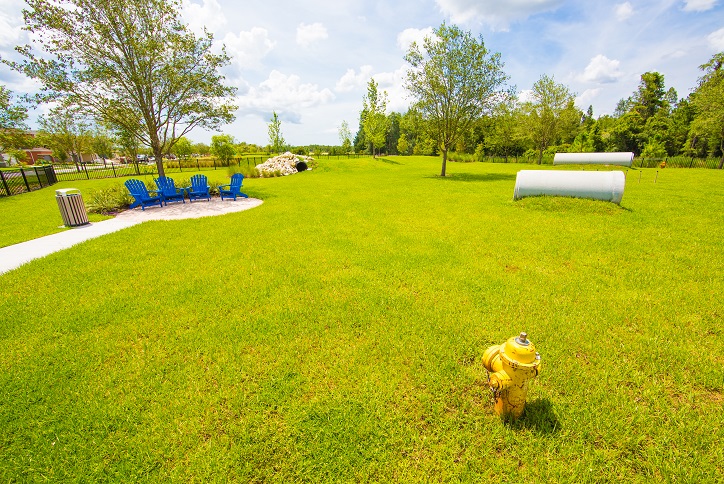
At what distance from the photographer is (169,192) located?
37.9 feet

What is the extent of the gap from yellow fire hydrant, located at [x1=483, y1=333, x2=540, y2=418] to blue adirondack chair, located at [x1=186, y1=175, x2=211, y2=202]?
13.1 metres

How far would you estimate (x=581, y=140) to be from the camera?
138 ft

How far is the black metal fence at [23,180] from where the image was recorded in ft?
52.0

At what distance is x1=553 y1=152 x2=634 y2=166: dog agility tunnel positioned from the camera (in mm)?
23733

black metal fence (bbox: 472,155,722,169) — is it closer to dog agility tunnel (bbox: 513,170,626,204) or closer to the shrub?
dog agility tunnel (bbox: 513,170,626,204)

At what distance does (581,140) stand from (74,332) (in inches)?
2174

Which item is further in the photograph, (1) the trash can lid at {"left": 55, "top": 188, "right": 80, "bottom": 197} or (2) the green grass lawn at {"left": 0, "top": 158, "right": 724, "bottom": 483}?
(1) the trash can lid at {"left": 55, "top": 188, "right": 80, "bottom": 197}

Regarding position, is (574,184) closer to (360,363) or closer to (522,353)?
(522,353)

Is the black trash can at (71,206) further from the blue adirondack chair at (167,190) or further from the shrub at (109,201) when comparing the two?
the blue adirondack chair at (167,190)

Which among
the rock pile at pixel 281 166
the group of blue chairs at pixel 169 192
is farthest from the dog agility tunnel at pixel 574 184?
the rock pile at pixel 281 166

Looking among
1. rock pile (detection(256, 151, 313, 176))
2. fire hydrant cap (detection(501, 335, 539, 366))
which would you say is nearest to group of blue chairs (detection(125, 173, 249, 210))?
rock pile (detection(256, 151, 313, 176))

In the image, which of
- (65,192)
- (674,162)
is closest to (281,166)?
(65,192)

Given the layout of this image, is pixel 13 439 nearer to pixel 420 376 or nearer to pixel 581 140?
pixel 420 376

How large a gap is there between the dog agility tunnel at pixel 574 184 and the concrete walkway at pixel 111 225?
10.3 m
